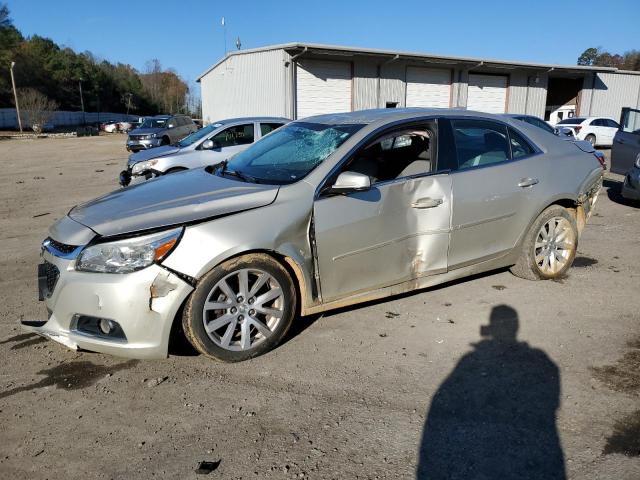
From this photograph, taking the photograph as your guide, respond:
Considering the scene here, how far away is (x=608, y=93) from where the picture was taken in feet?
110

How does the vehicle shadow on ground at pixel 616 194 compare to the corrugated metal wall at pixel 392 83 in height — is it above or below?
below

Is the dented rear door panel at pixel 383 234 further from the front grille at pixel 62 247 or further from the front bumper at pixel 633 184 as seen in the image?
the front bumper at pixel 633 184

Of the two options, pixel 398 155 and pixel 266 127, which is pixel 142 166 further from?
pixel 398 155

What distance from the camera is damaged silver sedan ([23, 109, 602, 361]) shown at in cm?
312

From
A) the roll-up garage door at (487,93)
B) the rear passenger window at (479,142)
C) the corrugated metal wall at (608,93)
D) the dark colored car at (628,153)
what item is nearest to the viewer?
the rear passenger window at (479,142)

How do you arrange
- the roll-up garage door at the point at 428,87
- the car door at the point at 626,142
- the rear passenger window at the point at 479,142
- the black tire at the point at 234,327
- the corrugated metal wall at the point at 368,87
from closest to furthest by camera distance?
the black tire at the point at 234,327 → the rear passenger window at the point at 479,142 → the car door at the point at 626,142 → the corrugated metal wall at the point at 368,87 → the roll-up garage door at the point at 428,87

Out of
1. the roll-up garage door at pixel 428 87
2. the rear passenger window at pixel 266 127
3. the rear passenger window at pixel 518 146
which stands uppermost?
the roll-up garage door at pixel 428 87

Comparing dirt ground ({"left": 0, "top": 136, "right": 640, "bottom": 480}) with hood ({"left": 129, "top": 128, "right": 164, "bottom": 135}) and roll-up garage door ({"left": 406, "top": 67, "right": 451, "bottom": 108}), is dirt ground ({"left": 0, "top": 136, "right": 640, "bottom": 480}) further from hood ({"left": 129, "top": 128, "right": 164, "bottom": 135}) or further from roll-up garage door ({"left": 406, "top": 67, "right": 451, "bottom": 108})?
roll-up garage door ({"left": 406, "top": 67, "right": 451, "bottom": 108})

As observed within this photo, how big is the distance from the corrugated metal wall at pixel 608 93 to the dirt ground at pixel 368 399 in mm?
33365

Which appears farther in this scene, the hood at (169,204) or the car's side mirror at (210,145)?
the car's side mirror at (210,145)

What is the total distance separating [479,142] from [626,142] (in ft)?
22.5

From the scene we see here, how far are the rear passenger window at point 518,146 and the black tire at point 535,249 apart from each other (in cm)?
Result: 58

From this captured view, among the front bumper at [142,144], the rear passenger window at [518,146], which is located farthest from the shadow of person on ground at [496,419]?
the front bumper at [142,144]

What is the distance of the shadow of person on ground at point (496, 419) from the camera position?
244cm
